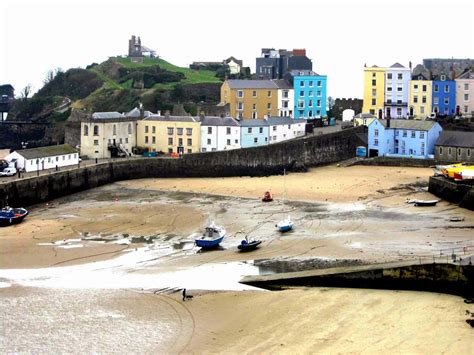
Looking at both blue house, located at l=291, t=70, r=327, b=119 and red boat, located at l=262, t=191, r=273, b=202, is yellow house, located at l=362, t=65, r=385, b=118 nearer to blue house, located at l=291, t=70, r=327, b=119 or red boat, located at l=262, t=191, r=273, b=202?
blue house, located at l=291, t=70, r=327, b=119

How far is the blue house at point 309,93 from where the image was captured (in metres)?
59.6

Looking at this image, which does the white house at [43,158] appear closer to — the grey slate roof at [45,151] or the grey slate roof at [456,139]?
the grey slate roof at [45,151]

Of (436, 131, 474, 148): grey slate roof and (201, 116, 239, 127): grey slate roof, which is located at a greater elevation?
(201, 116, 239, 127): grey slate roof

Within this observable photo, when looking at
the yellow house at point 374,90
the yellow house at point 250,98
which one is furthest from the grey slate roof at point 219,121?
the yellow house at point 374,90

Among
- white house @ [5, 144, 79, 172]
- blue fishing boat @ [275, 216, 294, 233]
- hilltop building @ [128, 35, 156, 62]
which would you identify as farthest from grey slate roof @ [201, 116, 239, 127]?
hilltop building @ [128, 35, 156, 62]

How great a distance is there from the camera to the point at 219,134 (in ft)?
163

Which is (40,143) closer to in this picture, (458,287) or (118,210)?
(118,210)

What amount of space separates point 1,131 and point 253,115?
1728 centimetres

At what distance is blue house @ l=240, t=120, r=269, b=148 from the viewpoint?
163ft

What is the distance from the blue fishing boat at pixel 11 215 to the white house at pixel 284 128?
68.8 ft

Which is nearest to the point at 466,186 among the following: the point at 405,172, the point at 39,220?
the point at 405,172

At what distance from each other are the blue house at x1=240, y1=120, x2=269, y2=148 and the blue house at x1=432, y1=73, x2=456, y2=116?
14776mm

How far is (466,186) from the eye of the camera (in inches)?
1406

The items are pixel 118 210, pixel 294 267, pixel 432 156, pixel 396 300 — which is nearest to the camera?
pixel 396 300
